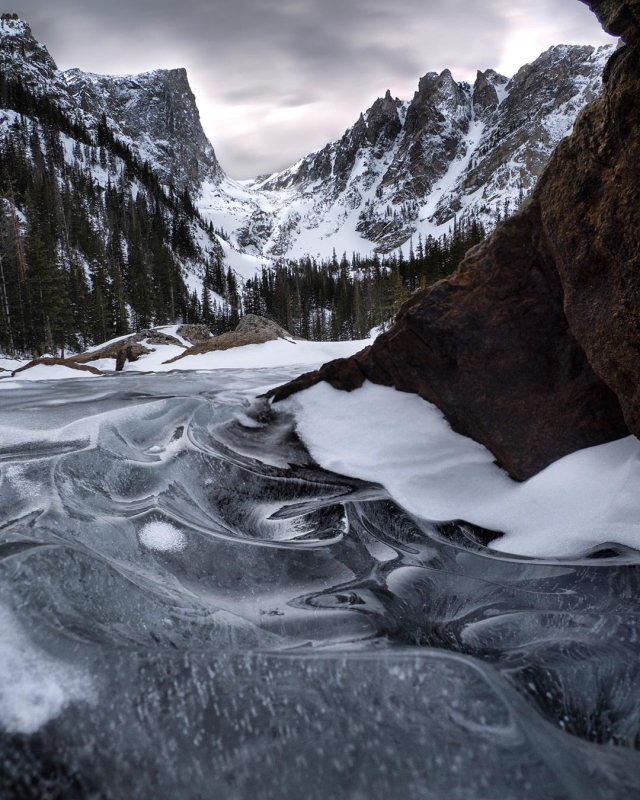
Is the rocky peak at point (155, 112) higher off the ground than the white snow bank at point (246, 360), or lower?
higher

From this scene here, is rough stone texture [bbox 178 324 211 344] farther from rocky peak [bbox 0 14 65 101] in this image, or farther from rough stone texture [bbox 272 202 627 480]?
rocky peak [bbox 0 14 65 101]

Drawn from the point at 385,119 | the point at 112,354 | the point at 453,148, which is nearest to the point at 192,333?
the point at 112,354

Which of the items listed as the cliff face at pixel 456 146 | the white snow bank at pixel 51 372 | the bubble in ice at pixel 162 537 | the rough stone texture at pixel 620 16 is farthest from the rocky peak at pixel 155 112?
the bubble in ice at pixel 162 537

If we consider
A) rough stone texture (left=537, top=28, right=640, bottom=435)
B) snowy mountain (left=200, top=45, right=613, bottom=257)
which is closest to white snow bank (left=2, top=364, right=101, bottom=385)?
rough stone texture (left=537, top=28, right=640, bottom=435)

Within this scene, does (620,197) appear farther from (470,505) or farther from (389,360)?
(389,360)

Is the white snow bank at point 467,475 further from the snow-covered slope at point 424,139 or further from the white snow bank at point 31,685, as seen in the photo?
the snow-covered slope at point 424,139

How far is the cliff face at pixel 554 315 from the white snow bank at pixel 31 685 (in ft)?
8.23

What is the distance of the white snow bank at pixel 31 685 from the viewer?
35.3 inches

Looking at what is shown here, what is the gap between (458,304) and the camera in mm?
3361

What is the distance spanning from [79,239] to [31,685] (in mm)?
55604

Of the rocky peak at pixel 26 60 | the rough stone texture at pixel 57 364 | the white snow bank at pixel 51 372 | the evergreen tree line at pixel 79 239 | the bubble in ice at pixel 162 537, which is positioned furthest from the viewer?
the rocky peak at pixel 26 60

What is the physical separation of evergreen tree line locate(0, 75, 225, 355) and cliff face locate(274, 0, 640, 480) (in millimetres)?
31665

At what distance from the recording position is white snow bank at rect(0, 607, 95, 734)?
0.90 m

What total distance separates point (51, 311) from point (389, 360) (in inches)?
1243
